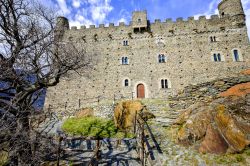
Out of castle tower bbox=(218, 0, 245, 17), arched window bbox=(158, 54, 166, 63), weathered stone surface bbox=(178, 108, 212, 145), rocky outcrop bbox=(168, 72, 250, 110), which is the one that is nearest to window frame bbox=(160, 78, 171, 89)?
arched window bbox=(158, 54, 166, 63)

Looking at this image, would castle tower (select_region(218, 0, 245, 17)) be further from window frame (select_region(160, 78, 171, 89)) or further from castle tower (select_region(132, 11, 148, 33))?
window frame (select_region(160, 78, 171, 89))

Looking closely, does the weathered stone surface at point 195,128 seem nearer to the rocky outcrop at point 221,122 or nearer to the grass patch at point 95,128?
the rocky outcrop at point 221,122

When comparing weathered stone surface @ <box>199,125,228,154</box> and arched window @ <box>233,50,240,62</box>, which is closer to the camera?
weathered stone surface @ <box>199,125,228,154</box>

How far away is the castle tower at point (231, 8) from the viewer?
73.2ft

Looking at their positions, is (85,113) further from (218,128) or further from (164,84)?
(218,128)

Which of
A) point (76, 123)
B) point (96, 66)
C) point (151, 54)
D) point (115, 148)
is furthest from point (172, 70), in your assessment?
point (115, 148)

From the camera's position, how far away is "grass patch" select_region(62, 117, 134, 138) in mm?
11218

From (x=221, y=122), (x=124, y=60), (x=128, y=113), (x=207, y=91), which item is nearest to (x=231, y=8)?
(x=124, y=60)


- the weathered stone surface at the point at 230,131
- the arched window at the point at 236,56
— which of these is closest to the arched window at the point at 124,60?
the arched window at the point at 236,56

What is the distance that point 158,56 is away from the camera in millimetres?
22844

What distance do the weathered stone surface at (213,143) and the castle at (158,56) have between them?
43.7ft

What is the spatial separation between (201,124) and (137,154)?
2930 millimetres

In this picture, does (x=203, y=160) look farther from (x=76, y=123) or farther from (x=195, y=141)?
(x=76, y=123)

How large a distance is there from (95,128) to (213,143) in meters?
7.36
